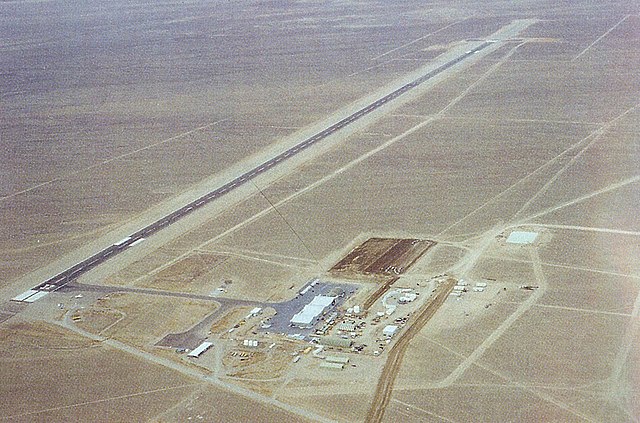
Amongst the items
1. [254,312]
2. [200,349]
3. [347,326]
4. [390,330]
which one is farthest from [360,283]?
[200,349]

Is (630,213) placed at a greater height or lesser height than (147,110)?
lesser

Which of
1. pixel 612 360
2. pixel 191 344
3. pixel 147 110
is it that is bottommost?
pixel 612 360

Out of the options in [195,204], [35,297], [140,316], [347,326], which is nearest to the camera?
[347,326]

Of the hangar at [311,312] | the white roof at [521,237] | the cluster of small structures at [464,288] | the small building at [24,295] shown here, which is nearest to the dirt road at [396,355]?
the cluster of small structures at [464,288]

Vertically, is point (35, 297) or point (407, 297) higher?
point (35, 297)

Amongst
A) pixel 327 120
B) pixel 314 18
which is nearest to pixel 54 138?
pixel 327 120

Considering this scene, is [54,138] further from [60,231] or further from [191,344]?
[191,344]

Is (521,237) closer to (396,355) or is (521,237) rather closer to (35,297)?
(396,355)
